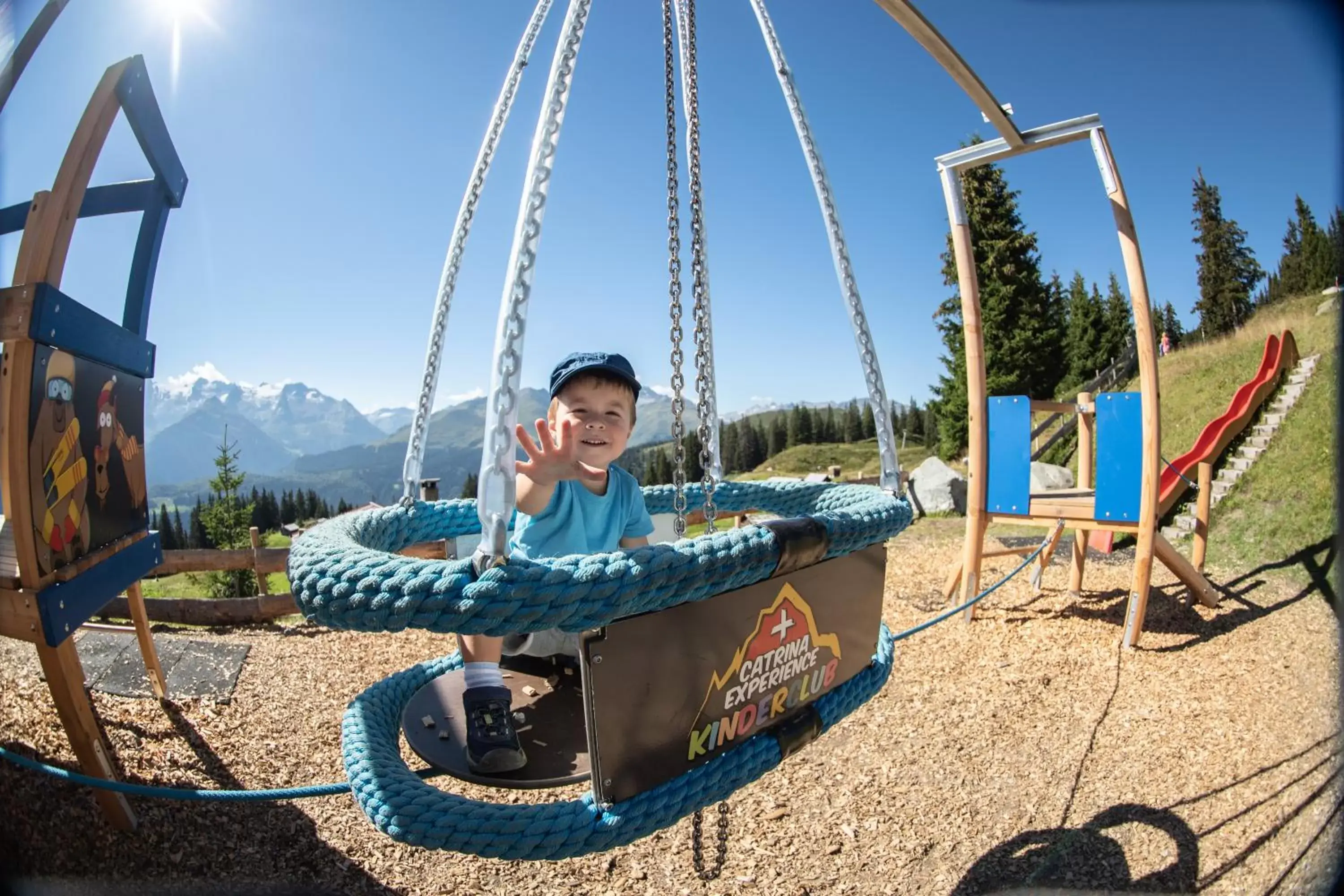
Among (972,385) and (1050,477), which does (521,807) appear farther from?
(1050,477)

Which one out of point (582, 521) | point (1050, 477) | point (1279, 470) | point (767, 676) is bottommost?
point (1050, 477)

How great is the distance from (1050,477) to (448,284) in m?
11.0

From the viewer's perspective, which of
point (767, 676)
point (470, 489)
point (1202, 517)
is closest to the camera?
point (767, 676)

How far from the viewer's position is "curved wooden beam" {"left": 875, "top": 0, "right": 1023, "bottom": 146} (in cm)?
210

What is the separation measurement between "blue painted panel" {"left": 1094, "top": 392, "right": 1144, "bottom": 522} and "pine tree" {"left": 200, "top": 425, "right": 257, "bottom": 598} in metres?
12.4

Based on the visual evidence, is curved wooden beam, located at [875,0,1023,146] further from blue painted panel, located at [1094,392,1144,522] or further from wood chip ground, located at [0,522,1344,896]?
wood chip ground, located at [0,522,1344,896]

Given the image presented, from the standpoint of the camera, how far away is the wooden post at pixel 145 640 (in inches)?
107

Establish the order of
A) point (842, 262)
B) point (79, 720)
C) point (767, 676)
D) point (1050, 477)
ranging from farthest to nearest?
point (1050, 477) < point (79, 720) < point (842, 262) < point (767, 676)

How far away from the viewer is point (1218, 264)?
2578 centimetres

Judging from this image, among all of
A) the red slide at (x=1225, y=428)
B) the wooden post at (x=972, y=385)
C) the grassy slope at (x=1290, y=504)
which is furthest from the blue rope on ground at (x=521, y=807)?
the grassy slope at (x=1290, y=504)

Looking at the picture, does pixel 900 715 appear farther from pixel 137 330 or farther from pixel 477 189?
pixel 137 330

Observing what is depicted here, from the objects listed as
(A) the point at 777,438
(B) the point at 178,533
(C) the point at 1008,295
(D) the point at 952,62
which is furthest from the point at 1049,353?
(B) the point at 178,533

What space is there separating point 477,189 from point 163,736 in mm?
2571

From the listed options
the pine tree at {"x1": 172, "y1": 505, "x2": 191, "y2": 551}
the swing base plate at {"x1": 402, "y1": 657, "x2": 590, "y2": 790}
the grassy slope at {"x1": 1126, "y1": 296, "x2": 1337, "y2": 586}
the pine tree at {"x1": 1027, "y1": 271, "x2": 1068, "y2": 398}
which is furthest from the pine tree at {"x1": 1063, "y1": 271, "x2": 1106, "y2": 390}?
the pine tree at {"x1": 172, "y1": 505, "x2": 191, "y2": 551}
